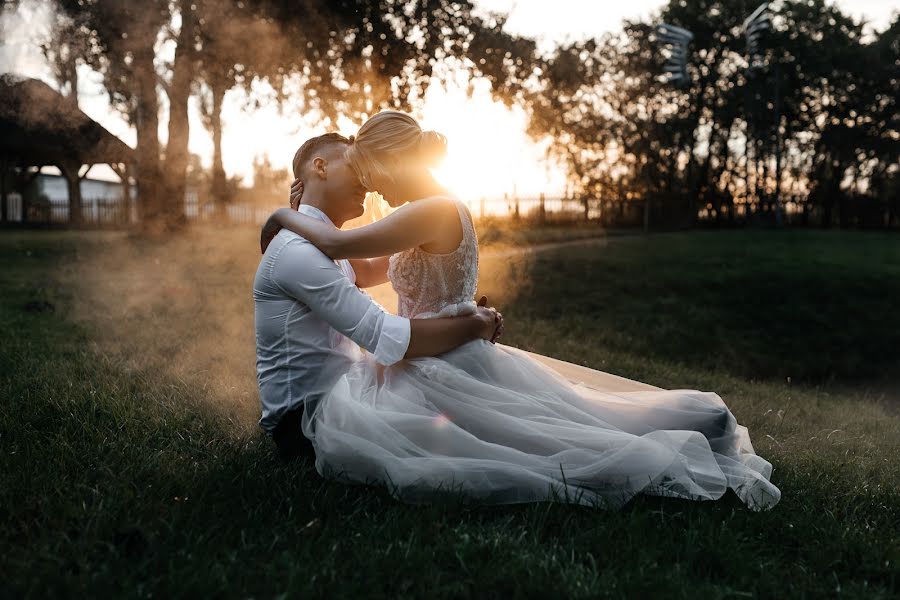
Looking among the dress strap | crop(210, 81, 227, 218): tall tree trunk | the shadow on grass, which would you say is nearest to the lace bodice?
the dress strap

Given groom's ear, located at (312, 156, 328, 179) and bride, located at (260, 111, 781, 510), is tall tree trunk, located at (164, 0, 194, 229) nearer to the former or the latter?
groom's ear, located at (312, 156, 328, 179)

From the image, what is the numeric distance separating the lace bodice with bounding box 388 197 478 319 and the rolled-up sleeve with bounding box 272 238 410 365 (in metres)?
0.26

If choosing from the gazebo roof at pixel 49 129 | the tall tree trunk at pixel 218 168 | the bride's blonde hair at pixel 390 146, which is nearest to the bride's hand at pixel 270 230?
the bride's blonde hair at pixel 390 146

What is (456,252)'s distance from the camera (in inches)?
116

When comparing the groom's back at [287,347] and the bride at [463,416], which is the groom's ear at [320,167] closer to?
the bride at [463,416]

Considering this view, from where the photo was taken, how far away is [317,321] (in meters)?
2.99

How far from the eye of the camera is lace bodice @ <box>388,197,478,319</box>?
2.96 m

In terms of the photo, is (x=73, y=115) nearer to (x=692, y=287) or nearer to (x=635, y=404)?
(x=692, y=287)

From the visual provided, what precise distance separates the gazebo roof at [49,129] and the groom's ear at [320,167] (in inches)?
592

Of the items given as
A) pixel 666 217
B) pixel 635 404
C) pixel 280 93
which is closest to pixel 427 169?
pixel 635 404

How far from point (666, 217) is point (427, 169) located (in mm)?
28069

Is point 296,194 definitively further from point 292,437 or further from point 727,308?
point 727,308

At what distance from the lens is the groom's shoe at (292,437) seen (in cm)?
305

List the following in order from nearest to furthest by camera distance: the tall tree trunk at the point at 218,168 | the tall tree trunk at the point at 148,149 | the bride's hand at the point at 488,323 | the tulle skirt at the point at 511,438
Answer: the tulle skirt at the point at 511,438
the bride's hand at the point at 488,323
the tall tree trunk at the point at 148,149
the tall tree trunk at the point at 218,168
